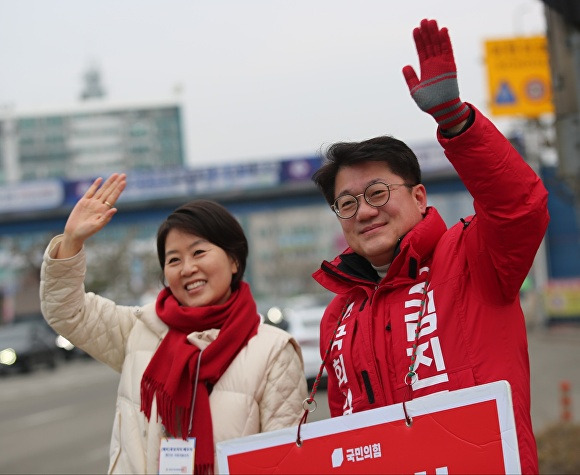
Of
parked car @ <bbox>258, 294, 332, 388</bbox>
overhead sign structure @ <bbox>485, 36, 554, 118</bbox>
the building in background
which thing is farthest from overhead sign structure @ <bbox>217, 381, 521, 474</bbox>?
the building in background

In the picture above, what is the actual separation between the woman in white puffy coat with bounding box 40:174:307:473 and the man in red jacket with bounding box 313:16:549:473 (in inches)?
10.7

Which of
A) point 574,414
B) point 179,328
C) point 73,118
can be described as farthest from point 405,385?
point 73,118

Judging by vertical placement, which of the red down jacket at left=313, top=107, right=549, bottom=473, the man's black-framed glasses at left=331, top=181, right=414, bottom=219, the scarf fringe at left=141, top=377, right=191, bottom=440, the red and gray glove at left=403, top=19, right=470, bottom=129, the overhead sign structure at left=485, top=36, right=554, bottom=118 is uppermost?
the overhead sign structure at left=485, top=36, right=554, bottom=118

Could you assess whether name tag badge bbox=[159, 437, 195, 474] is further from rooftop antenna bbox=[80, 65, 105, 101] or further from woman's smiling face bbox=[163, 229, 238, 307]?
rooftop antenna bbox=[80, 65, 105, 101]

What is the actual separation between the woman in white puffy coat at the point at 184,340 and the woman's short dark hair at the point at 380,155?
0.69m

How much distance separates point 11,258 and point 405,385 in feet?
158

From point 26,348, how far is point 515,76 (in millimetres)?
21467

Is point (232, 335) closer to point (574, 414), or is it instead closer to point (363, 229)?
point (363, 229)

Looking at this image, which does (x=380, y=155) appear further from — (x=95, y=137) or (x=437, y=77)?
(x=95, y=137)

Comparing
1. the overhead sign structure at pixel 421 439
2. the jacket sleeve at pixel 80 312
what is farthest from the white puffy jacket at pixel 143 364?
the overhead sign structure at pixel 421 439

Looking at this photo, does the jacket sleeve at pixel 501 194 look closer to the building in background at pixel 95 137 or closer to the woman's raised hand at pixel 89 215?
the woman's raised hand at pixel 89 215

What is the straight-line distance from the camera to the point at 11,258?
48125 mm

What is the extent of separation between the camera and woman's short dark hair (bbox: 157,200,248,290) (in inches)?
131

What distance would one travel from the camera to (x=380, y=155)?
2.77 metres
